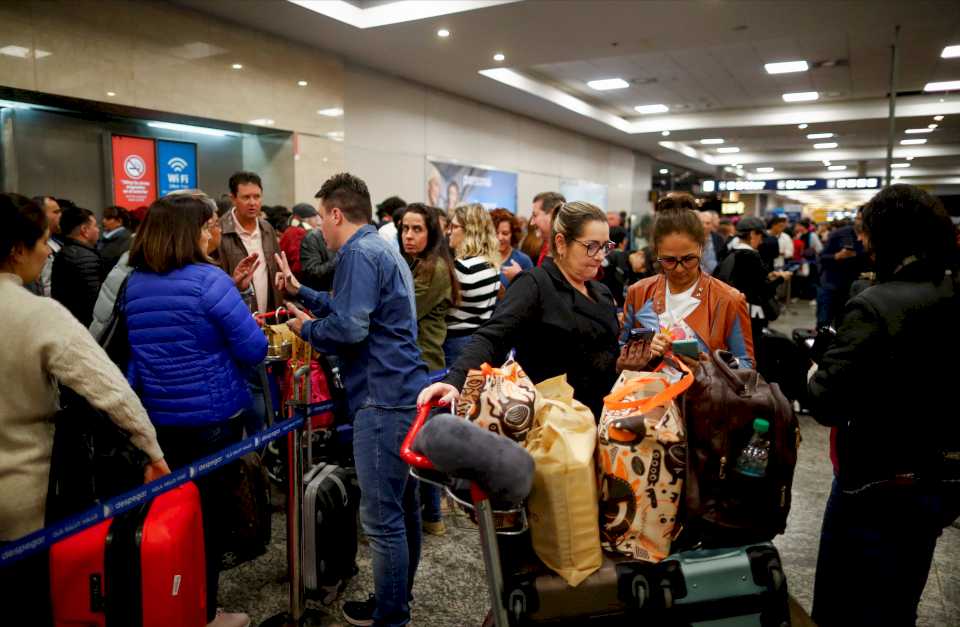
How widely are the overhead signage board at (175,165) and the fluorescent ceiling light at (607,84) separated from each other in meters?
7.70

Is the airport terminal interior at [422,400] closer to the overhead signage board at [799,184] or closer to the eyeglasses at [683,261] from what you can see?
the eyeglasses at [683,261]

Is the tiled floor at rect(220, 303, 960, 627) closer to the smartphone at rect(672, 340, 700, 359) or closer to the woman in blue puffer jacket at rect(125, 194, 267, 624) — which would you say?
the woman in blue puffer jacket at rect(125, 194, 267, 624)

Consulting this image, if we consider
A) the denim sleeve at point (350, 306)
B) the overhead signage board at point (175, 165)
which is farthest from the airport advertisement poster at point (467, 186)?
the denim sleeve at point (350, 306)

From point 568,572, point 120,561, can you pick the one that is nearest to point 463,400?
point 568,572

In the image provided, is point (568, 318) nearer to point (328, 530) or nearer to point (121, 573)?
point (328, 530)

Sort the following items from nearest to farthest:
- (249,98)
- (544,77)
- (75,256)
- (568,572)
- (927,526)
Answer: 1. (568,572)
2. (927,526)
3. (75,256)
4. (249,98)
5. (544,77)

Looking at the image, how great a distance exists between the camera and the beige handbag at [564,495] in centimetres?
144

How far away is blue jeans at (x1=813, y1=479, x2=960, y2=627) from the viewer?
6.15 feet

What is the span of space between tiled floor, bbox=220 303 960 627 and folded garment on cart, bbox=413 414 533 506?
1.78 metres

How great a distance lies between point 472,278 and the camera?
157 inches

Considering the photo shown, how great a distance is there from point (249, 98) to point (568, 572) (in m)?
7.77

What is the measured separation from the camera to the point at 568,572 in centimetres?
150

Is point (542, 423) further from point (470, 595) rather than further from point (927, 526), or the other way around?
point (470, 595)

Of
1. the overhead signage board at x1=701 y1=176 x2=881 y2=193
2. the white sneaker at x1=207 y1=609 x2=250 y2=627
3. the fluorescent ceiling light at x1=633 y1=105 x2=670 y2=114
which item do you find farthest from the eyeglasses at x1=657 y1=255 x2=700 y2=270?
the overhead signage board at x1=701 y1=176 x2=881 y2=193
